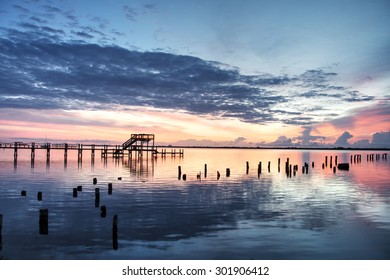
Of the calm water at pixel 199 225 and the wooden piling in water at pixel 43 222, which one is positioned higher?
the wooden piling in water at pixel 43 222

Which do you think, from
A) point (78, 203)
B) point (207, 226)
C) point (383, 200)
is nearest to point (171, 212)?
point (207, 226)

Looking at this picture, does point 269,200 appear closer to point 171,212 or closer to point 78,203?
point 171,212

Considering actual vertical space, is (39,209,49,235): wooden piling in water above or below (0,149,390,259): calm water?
above

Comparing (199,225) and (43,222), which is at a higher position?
(43,222)

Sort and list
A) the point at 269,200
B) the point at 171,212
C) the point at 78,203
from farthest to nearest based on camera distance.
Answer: the point at 269,200 → the point at 78,203 → the point at 171,212

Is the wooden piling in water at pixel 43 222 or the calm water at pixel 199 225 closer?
the calm water at pixel 199 225

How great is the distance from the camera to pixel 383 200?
1120 inches

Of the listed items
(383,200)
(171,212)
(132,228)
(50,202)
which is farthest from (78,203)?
(383,200)

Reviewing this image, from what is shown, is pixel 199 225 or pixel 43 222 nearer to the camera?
pixel 43 222

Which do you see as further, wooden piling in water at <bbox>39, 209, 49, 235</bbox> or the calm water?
wooden piling in water at <bbox>39, 209, 49, 235</bbox>

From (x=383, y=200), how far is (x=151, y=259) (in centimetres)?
2192

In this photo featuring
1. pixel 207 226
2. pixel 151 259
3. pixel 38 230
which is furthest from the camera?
pixel 207 226
